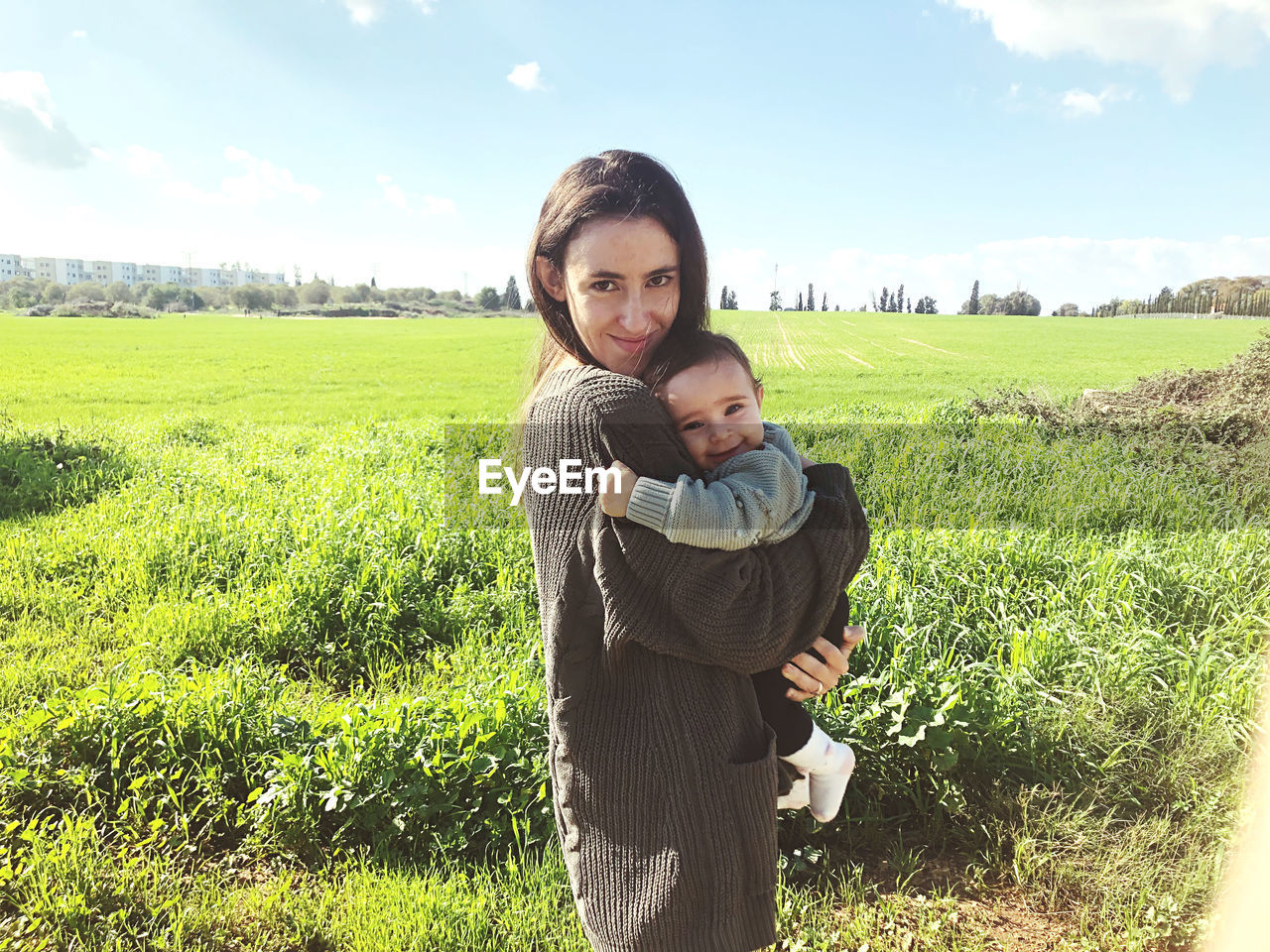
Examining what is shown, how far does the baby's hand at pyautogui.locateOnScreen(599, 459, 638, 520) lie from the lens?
4.02 feet

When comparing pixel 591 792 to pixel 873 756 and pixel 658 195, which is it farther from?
pixel 873 756

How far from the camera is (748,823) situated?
4.25 feet

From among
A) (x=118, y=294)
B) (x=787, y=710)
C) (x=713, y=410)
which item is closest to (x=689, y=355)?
(x=713, y=410)

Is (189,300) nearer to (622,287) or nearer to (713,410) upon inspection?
(622,287)

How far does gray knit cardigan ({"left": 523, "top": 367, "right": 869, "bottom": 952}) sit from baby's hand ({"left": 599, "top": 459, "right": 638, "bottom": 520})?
0.10ft

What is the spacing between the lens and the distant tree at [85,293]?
108 feet

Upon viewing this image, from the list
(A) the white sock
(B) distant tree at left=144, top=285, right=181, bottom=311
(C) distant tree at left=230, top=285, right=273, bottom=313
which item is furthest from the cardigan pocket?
(C) distant tree at left=230, top=285, right=273, bottom=313

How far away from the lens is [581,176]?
1.57 metres

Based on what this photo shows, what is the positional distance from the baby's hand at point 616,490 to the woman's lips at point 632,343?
420 mm

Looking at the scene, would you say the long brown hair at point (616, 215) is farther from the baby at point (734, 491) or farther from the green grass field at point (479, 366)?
the green grass field at point (479, 366)

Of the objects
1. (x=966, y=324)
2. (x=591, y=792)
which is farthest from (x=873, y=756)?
(x=966, y=324)

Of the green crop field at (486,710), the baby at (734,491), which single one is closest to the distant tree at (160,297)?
the green crop field at (486,710)

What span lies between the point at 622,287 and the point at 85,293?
41254 millimetres

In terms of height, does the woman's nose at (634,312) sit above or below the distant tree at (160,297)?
below
